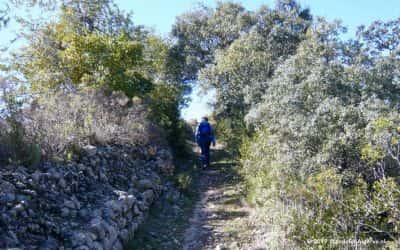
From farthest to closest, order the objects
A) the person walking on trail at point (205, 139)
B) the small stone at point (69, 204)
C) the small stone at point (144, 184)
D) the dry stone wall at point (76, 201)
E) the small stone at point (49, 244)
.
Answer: the person walking on trail at point (205, 139) < the small stone at point (144, 184) < the small stone at point (69, 204) < the dry stone wall at point (76, 201) < the small stone at point (49, 244)

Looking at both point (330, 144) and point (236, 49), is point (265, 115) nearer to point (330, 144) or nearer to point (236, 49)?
point (330, 144)

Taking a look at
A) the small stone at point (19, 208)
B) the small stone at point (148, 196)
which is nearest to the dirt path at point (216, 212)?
the small stone at point (148, 196)

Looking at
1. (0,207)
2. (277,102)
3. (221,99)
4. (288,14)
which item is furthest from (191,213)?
(288,14)

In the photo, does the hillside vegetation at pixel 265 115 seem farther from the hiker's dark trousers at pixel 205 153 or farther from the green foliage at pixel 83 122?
the hiker's dark trousers at pixel 205 153

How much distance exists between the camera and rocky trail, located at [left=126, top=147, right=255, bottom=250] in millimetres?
6733

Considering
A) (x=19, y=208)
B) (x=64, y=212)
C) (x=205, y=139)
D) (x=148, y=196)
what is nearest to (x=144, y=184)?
(x=148, y=196)

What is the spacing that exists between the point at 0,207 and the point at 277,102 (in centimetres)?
550

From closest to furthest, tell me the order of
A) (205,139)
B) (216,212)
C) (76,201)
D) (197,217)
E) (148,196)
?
(76,201), (148,196), (197,217), (216,212), (205,139)

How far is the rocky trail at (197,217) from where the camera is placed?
6733mm

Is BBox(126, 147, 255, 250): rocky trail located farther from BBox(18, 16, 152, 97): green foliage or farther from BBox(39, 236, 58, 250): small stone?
BBox(18, 16, 152, 97): green foliage

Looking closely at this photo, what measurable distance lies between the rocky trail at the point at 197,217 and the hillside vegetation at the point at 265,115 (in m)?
0.49

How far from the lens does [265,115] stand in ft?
30.8

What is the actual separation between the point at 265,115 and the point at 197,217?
9.42 feet

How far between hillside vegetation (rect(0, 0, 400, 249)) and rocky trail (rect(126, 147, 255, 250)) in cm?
49
